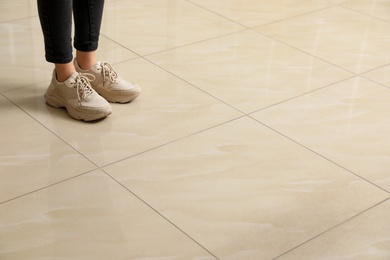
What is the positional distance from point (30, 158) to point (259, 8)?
137 centimetres

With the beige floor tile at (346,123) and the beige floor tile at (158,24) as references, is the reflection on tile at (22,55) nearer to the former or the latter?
the beige floor tile at (158,24)

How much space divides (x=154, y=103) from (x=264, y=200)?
22.3 inches

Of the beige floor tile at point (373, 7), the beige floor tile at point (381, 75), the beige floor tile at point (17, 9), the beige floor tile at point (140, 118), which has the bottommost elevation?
the beige floor tile at point (140, 118)

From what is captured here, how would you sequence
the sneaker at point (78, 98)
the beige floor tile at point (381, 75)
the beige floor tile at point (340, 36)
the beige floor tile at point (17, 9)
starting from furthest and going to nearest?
the beige floor tile at point (17, 9)
the beige floor tile at point (340, 36)
the beige floor tile at point (381, 75)
the sneaker at point (78, 98)

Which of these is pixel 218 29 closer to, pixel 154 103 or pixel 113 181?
pixel 154 103

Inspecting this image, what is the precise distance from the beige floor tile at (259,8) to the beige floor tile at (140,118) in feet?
2.03

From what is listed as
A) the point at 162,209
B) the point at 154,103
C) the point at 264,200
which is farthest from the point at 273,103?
the point at 162,209

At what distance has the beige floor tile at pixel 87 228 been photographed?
1516mm

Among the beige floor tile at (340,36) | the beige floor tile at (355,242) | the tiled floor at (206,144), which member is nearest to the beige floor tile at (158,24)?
the tiled floor at (206,144)

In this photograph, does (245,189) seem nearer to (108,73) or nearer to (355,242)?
(355,242)

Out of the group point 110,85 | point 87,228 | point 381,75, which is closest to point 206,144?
point 110,85

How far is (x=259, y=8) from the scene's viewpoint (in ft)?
9.48

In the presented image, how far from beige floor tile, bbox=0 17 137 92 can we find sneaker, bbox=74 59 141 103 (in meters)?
0.21

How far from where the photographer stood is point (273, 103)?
218 centimetres
